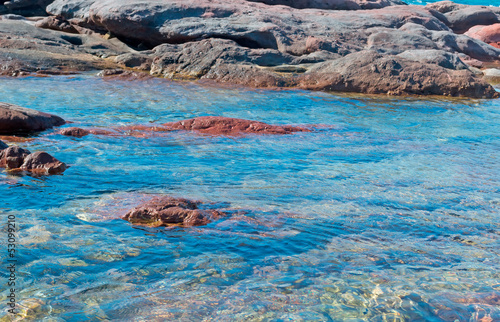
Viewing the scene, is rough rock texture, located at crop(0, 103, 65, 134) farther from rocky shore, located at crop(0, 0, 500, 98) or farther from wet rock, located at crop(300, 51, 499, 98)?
wet rock, located at crop(300, 51, 499, 98)

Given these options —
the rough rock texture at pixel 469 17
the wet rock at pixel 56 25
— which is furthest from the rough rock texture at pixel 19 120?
the rough rock texture at pixel 469 17

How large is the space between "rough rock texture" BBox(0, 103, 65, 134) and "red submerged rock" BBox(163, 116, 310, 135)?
6.27 feet

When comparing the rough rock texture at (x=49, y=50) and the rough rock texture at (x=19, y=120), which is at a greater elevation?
the rough rock texture at (x=49, y=50)

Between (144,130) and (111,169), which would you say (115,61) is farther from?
(111,169)

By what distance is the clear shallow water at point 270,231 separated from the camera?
2818 millimetres

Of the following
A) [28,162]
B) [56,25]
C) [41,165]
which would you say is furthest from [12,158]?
[56,25]

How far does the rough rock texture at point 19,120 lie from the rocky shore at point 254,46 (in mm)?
5951

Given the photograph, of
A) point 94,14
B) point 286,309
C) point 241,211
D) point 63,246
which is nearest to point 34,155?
point 63,246

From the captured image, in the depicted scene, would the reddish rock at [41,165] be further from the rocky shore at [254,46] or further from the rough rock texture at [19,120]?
the rocky shore at [254,46]

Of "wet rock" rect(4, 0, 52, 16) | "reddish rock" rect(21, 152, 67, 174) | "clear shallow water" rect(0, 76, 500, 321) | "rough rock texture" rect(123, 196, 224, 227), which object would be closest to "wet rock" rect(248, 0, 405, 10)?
"wet rock" rect(4, 0, 52, 16)

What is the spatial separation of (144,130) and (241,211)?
12.5 ft

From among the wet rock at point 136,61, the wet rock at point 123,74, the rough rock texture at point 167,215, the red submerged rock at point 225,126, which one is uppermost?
the wet rock at point 136,61

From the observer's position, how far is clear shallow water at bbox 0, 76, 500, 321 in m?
2.82

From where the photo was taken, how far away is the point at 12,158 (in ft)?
16.7
